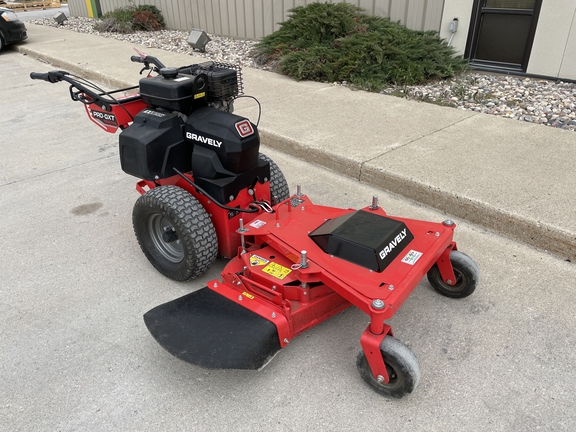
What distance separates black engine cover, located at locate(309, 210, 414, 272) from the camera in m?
2.10

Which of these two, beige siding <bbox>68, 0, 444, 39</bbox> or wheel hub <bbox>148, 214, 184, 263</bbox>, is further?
beige siding <bbox>68, 0, 444, 39</bbox>

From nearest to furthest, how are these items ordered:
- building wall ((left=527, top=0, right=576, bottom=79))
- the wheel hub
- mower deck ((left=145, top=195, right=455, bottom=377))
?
mower deck ((left=145, top=195, right=455, bottom=377))
the wheel hub
building wall ((left=527, top=0, right=576, bottom=79))

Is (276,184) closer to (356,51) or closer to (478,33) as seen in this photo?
(356,51)

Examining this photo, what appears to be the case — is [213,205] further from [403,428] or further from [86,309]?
[403,428]

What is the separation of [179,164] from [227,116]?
1.38 feet

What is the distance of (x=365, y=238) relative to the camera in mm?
2162

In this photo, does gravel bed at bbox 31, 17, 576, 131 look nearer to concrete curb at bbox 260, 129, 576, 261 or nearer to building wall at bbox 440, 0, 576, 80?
building wall at bbox 440, 0, 576, 80

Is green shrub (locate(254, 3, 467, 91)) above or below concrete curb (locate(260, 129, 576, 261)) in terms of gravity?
above

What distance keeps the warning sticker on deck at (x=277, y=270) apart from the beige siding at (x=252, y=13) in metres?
5.50

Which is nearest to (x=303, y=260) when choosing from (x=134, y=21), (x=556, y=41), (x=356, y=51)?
(x=356, y=51)

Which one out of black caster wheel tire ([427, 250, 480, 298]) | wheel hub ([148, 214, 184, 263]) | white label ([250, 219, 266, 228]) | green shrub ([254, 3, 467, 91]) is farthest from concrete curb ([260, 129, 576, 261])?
green shrub ([254, 3, 467, 91])

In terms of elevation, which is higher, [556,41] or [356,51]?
[556,41]

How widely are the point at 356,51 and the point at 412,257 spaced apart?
4.62 metres

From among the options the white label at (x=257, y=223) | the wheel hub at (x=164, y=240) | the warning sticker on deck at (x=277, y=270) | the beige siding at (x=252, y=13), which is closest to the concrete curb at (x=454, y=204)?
the white label at (x=257, y=223)
